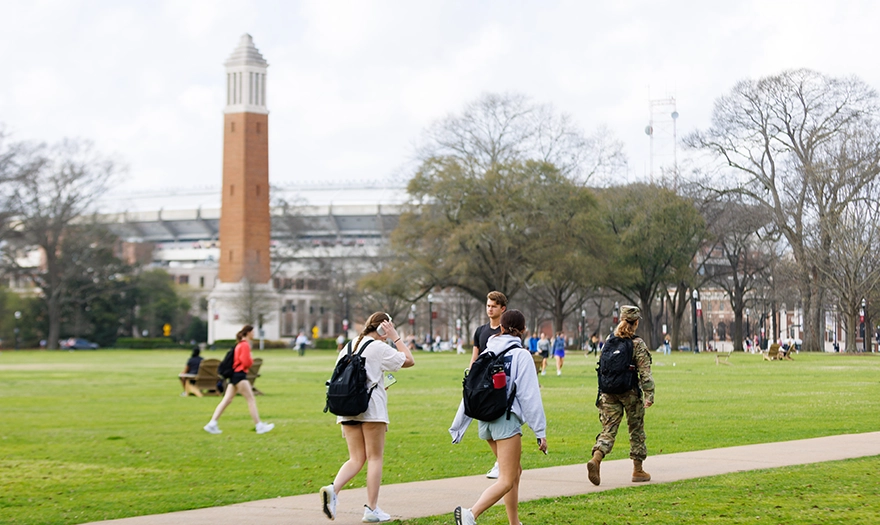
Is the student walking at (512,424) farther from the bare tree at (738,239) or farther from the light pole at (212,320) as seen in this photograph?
the light pole at (212,320)

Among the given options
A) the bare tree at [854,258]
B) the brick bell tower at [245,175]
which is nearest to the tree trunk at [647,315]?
the bare tree at [854,258]

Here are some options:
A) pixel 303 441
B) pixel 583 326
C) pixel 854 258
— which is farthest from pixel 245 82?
pixel 303 441

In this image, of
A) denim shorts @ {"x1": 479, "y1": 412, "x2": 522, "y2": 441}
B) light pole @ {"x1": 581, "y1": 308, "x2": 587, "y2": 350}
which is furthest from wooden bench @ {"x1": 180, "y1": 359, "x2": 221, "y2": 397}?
light pole @ {"x1": 581, "y1": 308, "x2": 587, "y2": 350}

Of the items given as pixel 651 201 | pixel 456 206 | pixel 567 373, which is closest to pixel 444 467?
pixel 567 373

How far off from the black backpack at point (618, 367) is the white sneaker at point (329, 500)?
328cm

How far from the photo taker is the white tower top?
296 ft

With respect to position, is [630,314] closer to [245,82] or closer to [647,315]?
[647,315]

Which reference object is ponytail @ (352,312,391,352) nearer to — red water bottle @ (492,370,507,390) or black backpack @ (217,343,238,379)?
red water bottle @ (492,370,507,390)

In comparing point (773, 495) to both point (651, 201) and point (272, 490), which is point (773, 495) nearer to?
point (272, 490)

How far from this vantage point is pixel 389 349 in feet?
29.6

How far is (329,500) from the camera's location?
342 inches

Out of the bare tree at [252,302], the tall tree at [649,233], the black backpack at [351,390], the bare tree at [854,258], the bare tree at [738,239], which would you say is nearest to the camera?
the black backpack at [351,390]

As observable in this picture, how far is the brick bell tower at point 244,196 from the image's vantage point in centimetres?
8869

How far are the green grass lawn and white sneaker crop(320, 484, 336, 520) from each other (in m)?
1.35
